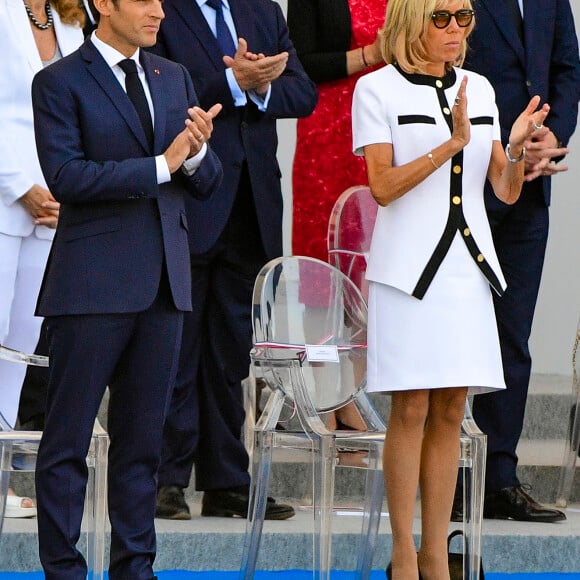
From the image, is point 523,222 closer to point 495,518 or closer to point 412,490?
point 495,518

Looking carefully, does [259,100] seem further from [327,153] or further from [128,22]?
[128,22]

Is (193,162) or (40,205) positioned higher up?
(193,162)

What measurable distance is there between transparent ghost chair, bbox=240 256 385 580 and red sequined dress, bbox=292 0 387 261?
60cm

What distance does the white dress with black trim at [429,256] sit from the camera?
12.1 feet

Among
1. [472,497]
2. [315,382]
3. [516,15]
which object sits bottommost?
[472,497]

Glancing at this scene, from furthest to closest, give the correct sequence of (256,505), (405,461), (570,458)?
(570,458) < (256,505) < (405,461)

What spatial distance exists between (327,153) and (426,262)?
123cm

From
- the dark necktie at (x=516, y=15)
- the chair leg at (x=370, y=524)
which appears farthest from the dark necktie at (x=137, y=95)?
the dark necktie at (x=516, y=15)

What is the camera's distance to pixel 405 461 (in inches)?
145

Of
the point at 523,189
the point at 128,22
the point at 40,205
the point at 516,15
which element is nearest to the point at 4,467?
the point at 40,205

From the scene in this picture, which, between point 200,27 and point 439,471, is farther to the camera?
point 200,27

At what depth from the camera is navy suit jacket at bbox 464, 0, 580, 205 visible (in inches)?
187

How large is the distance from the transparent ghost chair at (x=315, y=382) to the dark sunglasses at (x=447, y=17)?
0.85 m

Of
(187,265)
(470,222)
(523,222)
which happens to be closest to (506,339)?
(523,222)
